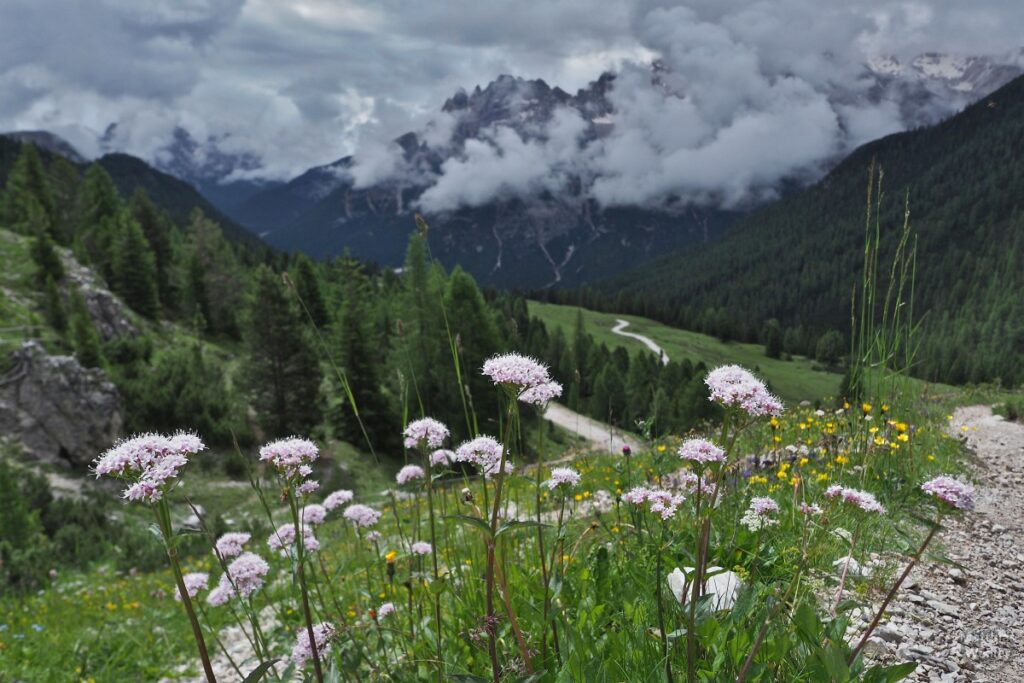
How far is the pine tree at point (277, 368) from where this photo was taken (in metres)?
35.8

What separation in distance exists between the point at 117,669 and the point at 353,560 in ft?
9.13

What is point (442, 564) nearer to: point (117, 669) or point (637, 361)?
point (117, 669)

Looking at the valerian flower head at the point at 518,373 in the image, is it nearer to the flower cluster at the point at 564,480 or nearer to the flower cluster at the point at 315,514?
the flower cluster at the point at 564,480

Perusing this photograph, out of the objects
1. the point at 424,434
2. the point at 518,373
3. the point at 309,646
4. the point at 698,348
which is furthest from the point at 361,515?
the point at 698,348

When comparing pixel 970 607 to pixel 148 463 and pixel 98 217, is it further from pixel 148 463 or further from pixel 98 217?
pixel 98 217

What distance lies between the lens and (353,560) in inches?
321

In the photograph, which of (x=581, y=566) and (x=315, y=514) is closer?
(x=581, y=566)

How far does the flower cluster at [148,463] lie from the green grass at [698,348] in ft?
364

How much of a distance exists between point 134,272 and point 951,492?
60.6 m

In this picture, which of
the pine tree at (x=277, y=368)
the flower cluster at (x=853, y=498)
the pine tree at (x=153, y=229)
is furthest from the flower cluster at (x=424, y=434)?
the pine tree at (x=153, y=229)

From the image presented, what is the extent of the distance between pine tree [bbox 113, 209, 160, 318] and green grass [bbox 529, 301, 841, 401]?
72869 millimetres

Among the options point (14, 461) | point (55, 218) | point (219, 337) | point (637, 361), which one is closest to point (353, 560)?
point (14, 461)

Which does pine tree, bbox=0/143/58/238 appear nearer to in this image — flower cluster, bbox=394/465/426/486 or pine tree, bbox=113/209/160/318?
pine tree, bbox=113/209/160/318

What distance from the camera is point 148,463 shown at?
2471 mm
